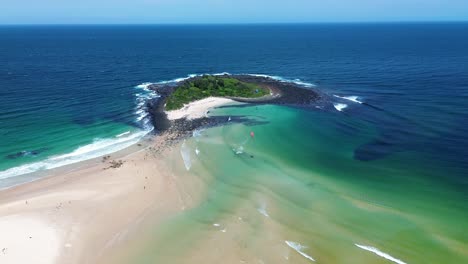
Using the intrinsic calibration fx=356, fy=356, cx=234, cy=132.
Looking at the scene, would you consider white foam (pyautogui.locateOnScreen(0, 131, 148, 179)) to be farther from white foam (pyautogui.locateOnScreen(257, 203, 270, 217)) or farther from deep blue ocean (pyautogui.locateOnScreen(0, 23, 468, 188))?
white foam (pyautogui.locateOnScreen(257, 203, 270, 217))

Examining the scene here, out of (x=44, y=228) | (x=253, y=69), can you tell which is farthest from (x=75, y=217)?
(x=253, y=69)

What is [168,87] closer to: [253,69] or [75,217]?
[253,69]

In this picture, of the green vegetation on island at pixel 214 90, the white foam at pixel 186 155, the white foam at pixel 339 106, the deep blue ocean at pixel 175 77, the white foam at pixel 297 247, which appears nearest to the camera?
the white foam at pixel 297 247

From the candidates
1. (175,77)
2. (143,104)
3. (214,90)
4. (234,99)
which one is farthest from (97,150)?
(175,77)

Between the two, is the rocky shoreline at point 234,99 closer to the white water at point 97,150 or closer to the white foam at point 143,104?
the white foam at point 143,104

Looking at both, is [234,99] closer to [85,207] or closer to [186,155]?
Result: [186,155]

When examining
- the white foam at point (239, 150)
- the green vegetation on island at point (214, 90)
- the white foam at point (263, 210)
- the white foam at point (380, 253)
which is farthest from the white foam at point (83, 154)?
the white foam at point (380, 253)
